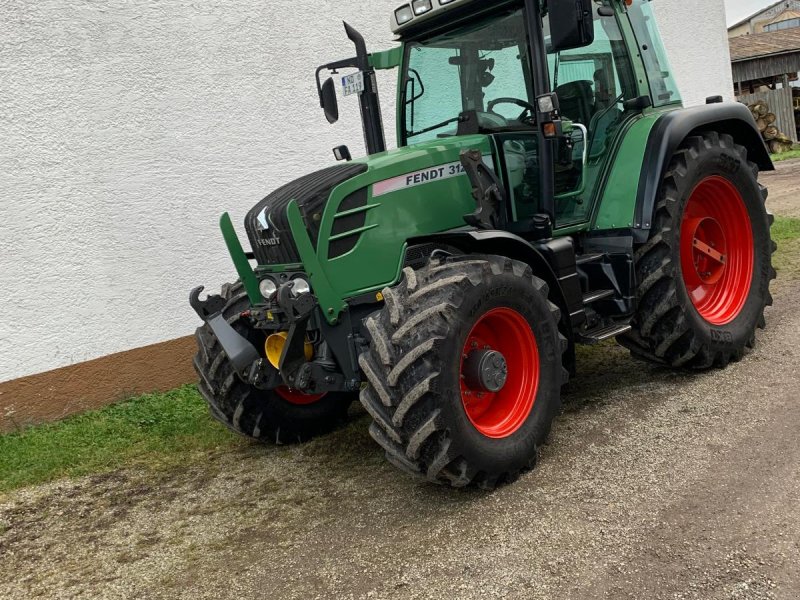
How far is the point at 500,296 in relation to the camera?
3670 mm

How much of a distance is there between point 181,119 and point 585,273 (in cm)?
337

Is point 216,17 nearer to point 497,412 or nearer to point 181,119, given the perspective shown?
point 181,119

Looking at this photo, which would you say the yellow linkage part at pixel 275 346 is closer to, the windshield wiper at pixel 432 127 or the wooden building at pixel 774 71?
the windshield wiper at pixel 432 127

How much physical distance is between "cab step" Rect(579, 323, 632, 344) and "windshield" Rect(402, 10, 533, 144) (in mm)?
1241

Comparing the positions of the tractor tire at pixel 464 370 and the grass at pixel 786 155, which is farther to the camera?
the grass at pixel 786 155

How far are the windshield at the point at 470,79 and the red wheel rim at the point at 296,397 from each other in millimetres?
1681

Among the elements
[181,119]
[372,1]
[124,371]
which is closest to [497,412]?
[124,371]

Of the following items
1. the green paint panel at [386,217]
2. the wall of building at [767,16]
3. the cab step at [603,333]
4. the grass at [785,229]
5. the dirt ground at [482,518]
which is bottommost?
the grass at [785,229]

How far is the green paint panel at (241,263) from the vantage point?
4086mm

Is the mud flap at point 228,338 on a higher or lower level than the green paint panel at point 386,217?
lower

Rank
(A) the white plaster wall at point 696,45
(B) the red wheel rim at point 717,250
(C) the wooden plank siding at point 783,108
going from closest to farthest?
(B) the red wheel rim at point 717,250, (A) the white plaster wall at point 696,45, (C) the wooden plank siding at point 783,108

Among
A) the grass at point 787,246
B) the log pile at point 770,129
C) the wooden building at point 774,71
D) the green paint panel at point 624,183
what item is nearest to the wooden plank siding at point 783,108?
the wooden building at point 774,71

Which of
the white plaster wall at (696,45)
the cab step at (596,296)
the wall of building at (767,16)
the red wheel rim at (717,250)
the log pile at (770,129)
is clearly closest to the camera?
the cab step at (596,296)

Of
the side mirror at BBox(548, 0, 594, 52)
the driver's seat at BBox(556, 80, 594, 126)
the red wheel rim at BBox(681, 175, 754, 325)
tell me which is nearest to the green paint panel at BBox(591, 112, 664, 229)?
the driver's seat at BBox(556, 80, 594, 126)
